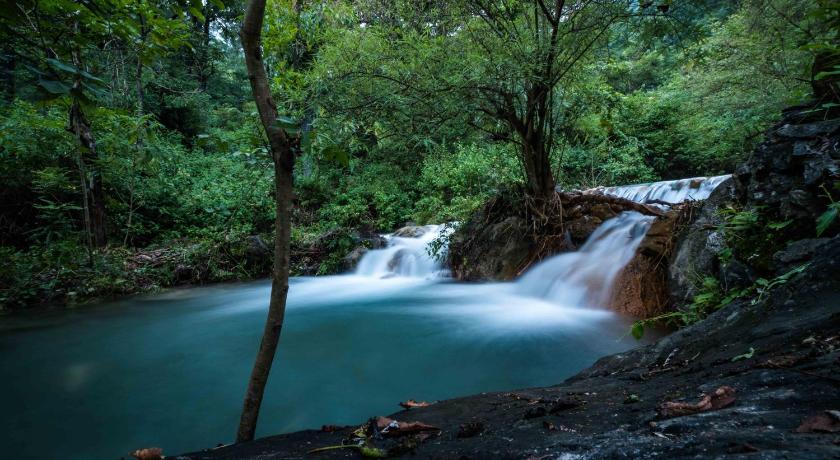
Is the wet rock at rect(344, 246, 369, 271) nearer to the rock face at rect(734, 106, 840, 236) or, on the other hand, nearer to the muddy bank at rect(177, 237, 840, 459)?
the rock face at rect(734, 106, 840, 236)

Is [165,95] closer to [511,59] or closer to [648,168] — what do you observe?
[511,59]

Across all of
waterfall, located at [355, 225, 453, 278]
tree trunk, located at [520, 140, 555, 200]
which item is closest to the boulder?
tree trunk, located at [520, 140, 555, 200]

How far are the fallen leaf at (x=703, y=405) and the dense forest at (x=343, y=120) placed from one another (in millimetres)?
1292

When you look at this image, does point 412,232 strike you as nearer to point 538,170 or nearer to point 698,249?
point 538,170

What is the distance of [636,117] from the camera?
1532 centimetres

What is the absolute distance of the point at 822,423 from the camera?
0.82 meters

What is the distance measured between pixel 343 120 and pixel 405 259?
5035 mm

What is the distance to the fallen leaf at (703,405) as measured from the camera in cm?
116

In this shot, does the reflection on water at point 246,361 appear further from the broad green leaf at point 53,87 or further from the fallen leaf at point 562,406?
the broad green leaf at point 53,87

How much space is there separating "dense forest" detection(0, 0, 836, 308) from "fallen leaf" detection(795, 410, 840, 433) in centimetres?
140

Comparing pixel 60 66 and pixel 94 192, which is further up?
pixel 94 192

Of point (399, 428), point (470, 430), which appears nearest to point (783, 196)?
point (470, 430)

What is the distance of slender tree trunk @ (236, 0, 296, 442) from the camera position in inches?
Answer: 61.1

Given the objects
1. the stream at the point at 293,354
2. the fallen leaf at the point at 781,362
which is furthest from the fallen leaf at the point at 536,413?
the stream at the point at 293,354
